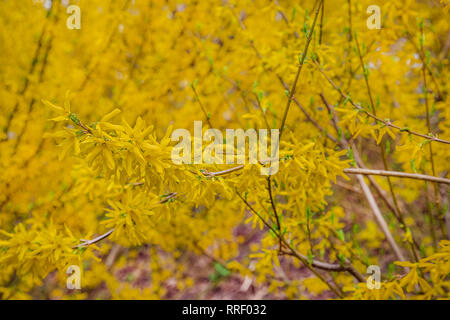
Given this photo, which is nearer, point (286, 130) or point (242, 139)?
point (242, 139)

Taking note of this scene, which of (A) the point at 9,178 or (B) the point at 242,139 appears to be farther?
(A) the point at 9,178

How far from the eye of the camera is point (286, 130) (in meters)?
1.73

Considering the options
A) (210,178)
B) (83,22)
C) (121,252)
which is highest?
(83,22)

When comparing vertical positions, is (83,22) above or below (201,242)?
above

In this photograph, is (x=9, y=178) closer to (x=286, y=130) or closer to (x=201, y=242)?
(x=201, y=242)

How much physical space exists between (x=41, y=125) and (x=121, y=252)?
9.55 feet

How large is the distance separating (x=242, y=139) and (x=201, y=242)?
1.87 m

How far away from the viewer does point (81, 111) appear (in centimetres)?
268

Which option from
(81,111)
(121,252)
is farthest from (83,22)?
(121,252)

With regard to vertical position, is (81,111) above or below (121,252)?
above

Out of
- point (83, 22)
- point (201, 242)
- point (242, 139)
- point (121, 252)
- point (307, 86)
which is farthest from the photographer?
point (121, 252)

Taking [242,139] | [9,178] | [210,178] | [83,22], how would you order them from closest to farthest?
[210,178] → [242,139] → [9,178] → [83,22]
